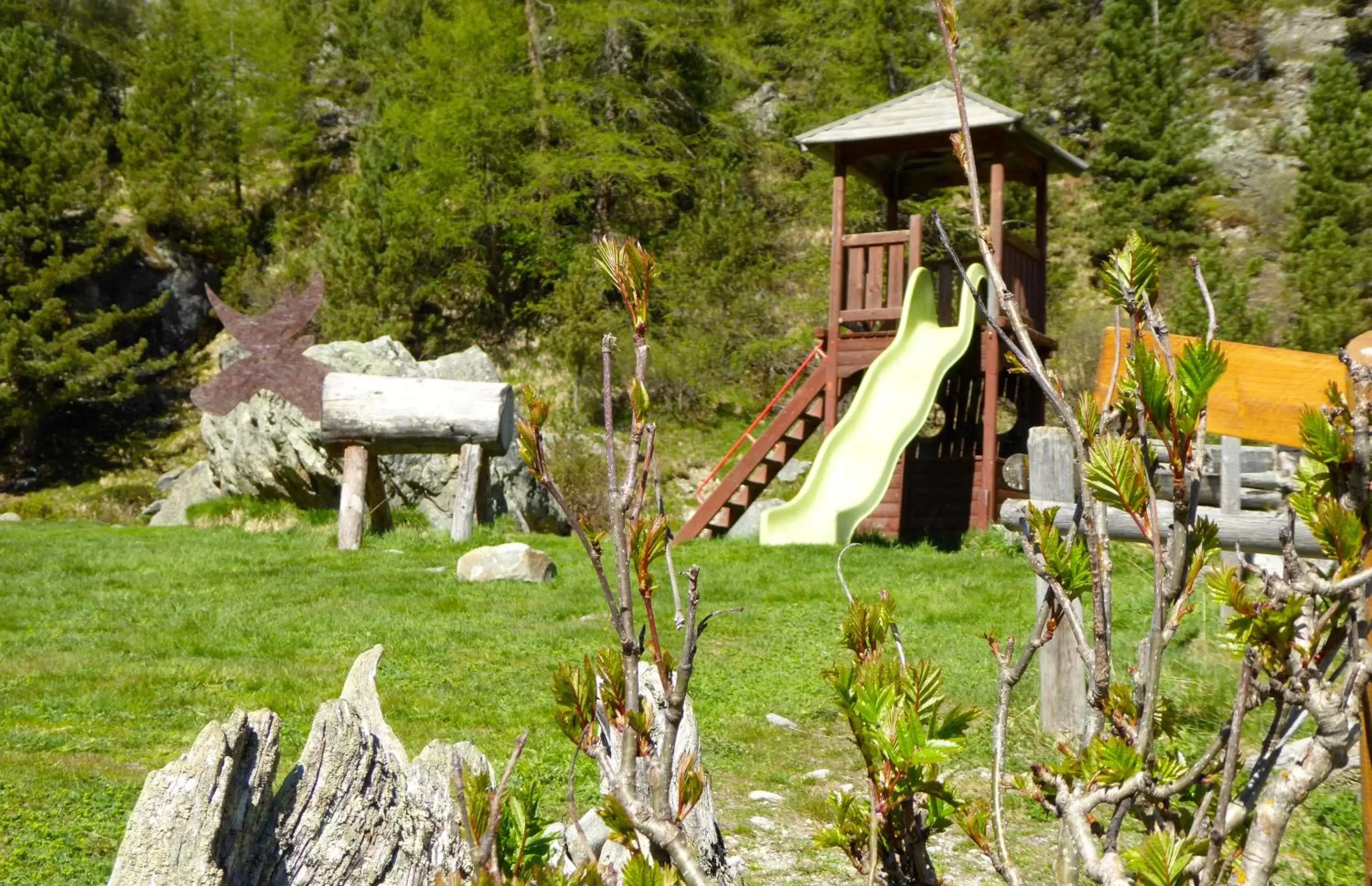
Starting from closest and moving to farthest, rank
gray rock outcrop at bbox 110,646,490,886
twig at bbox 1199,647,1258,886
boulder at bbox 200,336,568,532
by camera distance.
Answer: twig at bbox 1199,647,1258,886
gray rock outcrop at bbox 110,646,490,886
boulder at bbox 200,336,568,532

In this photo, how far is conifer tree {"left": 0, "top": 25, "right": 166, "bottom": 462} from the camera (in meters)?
24.6

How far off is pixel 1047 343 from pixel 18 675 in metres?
10.2

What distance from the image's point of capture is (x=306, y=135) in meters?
35.1

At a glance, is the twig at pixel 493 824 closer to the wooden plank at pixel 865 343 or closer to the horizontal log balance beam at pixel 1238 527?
the horizontal log balance beam at pixel 1238 527

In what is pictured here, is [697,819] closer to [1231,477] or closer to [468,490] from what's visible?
[1231,477]

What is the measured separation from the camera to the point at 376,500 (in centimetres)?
1130

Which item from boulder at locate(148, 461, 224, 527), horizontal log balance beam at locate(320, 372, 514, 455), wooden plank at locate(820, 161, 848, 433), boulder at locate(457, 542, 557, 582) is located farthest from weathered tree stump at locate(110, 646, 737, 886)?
boulder at locate(148, 461, 224, 527)

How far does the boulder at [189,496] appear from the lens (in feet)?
51.1

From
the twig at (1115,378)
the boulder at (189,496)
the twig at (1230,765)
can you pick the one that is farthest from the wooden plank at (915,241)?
the twig at (1230,765)

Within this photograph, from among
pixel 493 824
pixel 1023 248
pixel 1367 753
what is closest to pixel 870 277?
pixel 1023 248

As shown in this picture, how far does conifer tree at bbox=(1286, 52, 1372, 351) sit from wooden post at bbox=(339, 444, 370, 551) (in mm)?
16405

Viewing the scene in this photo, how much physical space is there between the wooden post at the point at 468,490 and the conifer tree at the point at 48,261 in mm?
17137

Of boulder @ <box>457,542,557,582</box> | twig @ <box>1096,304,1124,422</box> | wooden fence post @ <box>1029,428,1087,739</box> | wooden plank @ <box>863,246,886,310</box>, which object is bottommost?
boulder @ <box>457,542,557,582</box>

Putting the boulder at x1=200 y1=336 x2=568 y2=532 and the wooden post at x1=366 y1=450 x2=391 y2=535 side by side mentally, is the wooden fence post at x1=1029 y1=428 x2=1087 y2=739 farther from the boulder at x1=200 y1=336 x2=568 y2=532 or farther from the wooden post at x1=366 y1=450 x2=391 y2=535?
the boulder at x1=200 y1=336 x2=568 y2=532
